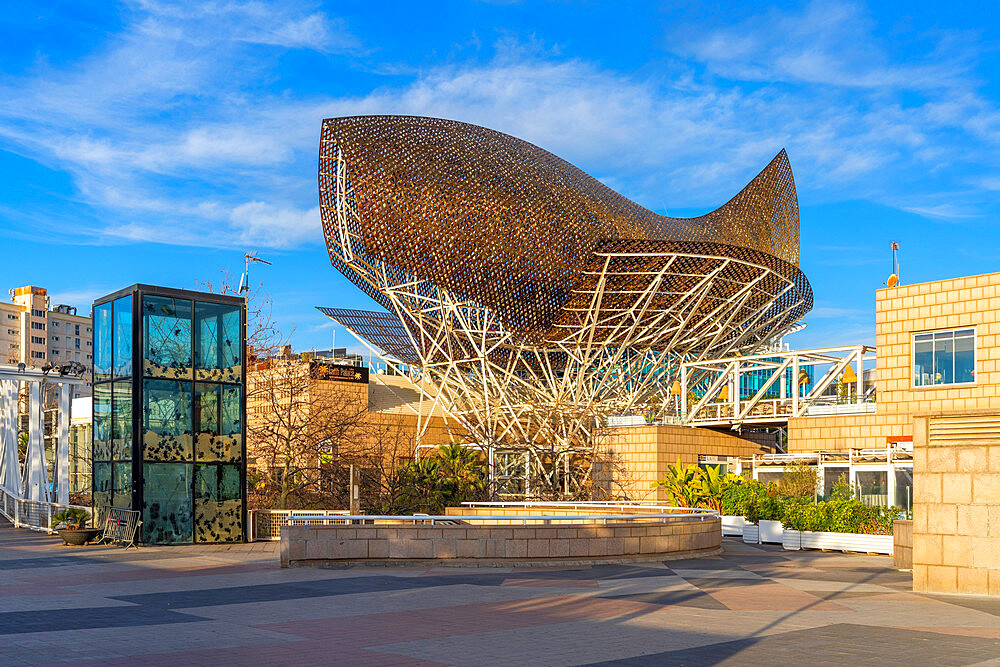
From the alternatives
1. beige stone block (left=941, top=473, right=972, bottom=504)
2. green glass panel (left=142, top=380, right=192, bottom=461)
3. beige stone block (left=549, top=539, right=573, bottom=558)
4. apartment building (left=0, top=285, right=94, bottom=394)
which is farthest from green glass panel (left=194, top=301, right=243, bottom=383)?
apartment building (left=0, top=285, right=94, bottom=394)

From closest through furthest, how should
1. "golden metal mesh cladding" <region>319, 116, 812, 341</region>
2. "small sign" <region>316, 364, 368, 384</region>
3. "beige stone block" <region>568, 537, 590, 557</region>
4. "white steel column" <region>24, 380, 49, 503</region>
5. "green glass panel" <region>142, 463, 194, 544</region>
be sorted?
"beige stone block" <region>568, 537, 590, 557</region> → "green glass panel" <region>142, 463, 194, 544</region> → "white steel column" <region>24, 380, 49, 503</region> → "golden metal mesh cladding" <region>319, 116, 812, 341</region> → "small sign" <region>316, 364, 368, 384</region>

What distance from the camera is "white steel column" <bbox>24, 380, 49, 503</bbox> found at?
120 feet

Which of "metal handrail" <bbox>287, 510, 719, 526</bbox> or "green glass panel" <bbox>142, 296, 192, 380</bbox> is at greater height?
"green glass panel" <bbox>142, 296, 192, 380</bbox>

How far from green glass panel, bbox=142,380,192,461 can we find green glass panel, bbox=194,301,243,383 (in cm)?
84

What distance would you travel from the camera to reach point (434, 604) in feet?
47.8

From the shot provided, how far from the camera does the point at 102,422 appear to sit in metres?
27.2

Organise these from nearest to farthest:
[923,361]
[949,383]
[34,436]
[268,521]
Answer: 1. [268,521]
2. [949,383]
3. [923,361]
4. [34,436]

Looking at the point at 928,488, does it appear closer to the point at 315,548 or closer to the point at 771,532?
the point at 315,548

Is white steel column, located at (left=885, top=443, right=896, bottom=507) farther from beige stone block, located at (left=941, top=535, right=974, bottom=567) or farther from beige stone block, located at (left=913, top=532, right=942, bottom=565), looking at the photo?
beige stone block, located at (left=941, top=535, right=974, bottom=567)

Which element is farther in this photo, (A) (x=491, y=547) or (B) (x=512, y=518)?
(B) (x=512, y=518)

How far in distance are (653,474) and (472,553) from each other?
24.5 meters

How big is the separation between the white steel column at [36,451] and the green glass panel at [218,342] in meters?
13.4

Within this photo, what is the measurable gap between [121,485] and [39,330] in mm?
135496

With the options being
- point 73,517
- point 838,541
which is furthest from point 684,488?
point 73,517
